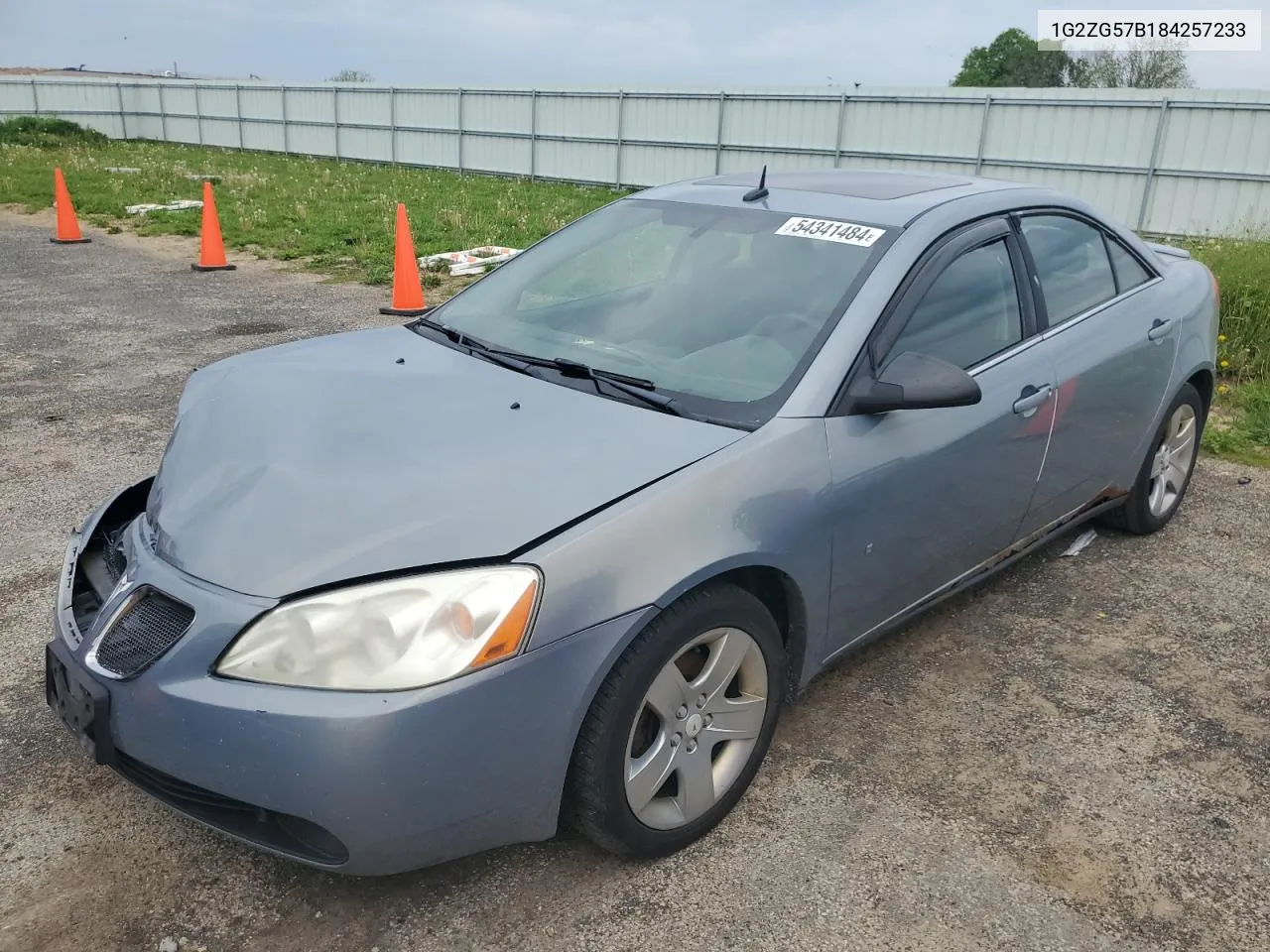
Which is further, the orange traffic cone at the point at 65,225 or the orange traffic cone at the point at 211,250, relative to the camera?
the orange traffic cone at the point at 65,225

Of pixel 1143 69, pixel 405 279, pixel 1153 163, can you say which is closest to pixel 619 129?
pixel 1153 163

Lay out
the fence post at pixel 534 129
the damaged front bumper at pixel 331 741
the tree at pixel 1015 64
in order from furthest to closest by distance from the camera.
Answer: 1. the tree at pixel 1015 64
2. the fence post at pixel 534 129
3. the damaged front bumper at pixel 331 741

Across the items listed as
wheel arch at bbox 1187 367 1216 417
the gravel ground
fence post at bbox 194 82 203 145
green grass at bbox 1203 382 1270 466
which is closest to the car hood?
the gravel ground

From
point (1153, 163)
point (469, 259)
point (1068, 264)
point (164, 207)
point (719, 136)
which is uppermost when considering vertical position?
point (1068, 264)

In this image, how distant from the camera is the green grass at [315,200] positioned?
12.7m

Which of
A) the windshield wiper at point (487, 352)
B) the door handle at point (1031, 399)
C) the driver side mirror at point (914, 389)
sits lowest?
the door handle at point (1031, 399)

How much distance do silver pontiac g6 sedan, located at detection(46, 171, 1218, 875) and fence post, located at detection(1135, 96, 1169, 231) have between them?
47.3 ft

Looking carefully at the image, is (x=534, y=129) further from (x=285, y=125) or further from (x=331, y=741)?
(x=331, y=741)

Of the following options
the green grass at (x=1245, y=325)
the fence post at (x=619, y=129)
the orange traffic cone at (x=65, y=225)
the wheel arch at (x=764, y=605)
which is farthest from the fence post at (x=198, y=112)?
the wheel arch at (x=764, y=605)

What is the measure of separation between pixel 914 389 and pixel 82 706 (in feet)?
6.92

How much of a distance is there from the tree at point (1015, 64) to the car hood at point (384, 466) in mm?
68606

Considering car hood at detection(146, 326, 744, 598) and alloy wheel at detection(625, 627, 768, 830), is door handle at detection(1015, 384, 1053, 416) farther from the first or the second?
alloy wheel at detection(625, 627, 768, 830)

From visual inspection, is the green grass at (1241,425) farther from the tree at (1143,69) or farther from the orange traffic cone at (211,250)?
the tree at (1143,69)

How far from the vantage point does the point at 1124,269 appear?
13.4 feet
